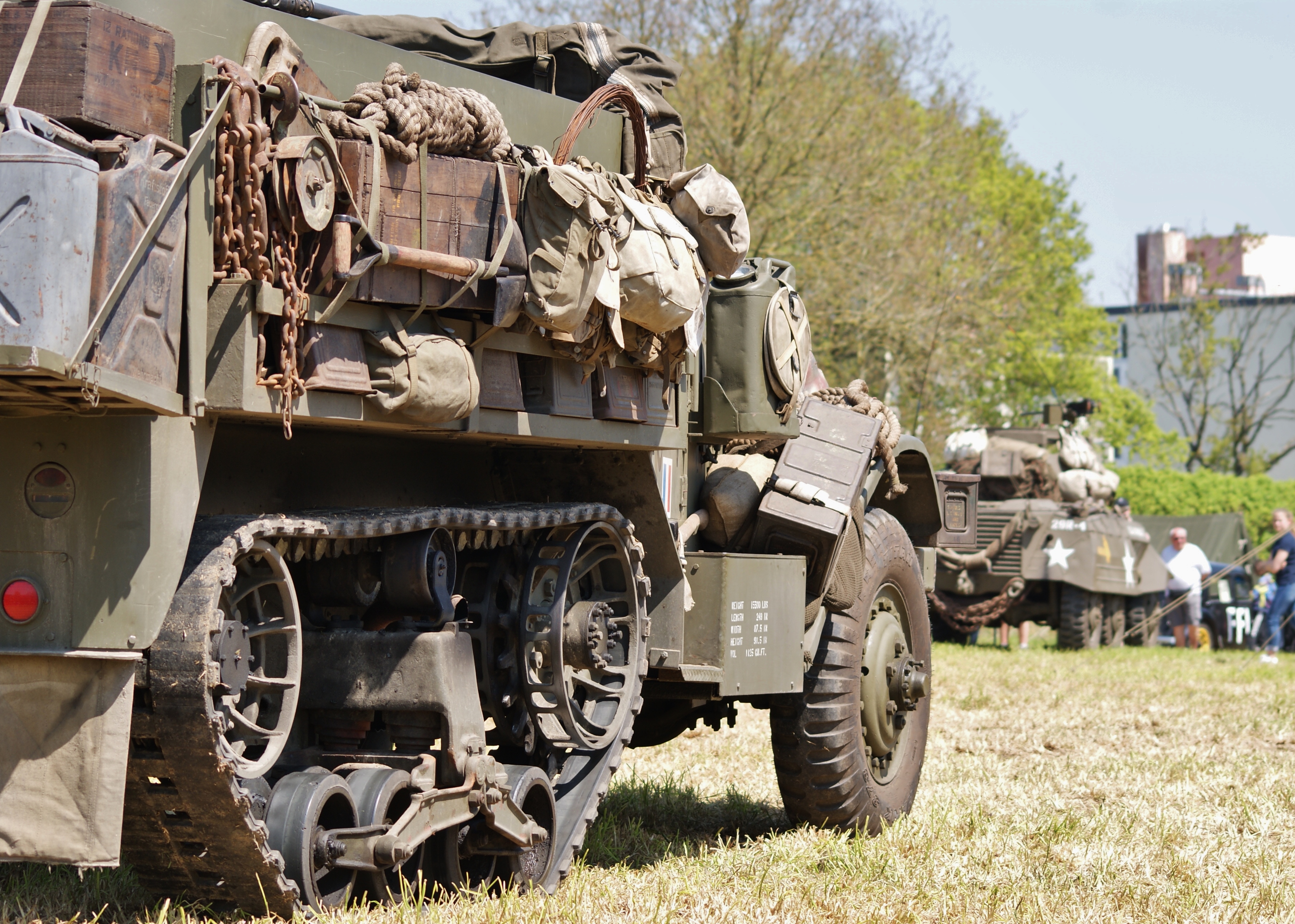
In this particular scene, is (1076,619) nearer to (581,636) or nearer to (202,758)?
(581,636)

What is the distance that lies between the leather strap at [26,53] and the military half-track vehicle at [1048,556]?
13.5m

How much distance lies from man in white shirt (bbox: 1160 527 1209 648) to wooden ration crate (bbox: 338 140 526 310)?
17.5m

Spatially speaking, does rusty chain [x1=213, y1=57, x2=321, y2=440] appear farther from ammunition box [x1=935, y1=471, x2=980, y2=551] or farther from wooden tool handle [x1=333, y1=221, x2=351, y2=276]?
ammunition box [x1=935, y1=471, x2=980, y2=551]

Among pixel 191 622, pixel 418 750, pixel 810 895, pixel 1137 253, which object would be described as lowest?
pixel 810 895

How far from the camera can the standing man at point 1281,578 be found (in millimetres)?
17000

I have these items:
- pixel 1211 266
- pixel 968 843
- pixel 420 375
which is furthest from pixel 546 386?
pixel 1211 266

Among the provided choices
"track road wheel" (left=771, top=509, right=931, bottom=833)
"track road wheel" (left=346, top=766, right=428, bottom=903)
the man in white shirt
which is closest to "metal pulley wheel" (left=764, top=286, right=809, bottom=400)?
"track road wheel" (left=771, top=509, right=931, bottom=833)

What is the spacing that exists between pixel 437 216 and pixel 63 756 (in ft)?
5.48

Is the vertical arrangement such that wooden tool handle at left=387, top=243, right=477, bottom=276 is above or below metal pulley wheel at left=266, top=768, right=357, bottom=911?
above

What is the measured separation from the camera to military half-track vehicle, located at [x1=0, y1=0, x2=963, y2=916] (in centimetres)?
359

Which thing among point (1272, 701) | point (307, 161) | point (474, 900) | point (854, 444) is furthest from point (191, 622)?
point (1272, 701)

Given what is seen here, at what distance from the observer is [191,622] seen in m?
3.68

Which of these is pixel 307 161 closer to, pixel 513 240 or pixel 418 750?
pixel 513 240

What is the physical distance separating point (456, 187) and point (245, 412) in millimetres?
963
